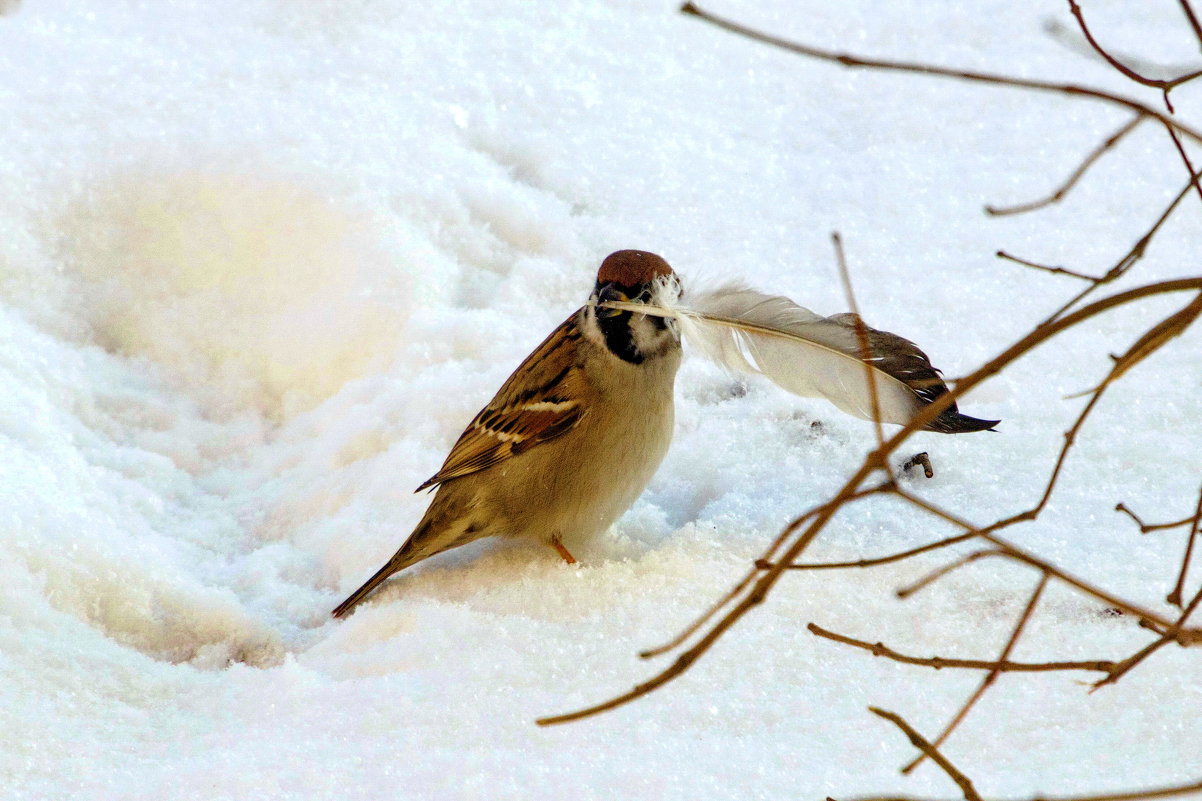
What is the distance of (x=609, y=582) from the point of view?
252 centimetres

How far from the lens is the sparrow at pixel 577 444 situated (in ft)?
8.67

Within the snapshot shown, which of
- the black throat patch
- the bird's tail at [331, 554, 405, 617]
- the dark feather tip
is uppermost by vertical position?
the dark feather tip

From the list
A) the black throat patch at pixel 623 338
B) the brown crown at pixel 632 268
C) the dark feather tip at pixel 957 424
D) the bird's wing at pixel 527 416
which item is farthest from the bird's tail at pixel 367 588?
the dark feather tip at pixel 957 424

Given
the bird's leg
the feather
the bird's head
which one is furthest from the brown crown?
the bird's leg

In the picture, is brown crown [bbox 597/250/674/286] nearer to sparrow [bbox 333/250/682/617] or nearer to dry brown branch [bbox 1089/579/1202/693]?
sparrow [bbox 333/250/682/617]

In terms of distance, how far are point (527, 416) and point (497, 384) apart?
48cm

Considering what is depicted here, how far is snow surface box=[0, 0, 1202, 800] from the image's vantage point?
1999 millimetres

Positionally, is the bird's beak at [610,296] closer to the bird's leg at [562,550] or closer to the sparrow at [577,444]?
the sparrow at [577,444]

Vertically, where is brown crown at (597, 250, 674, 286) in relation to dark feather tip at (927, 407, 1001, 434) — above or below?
above

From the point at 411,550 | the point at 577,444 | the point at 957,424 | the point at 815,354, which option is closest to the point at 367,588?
the point at 411,550

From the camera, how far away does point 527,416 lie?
2703mm

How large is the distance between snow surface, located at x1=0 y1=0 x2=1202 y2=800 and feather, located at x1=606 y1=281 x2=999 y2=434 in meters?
0.38

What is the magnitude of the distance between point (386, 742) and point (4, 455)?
1.30 meters

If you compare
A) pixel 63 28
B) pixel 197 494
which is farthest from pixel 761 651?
pixel 63 28
